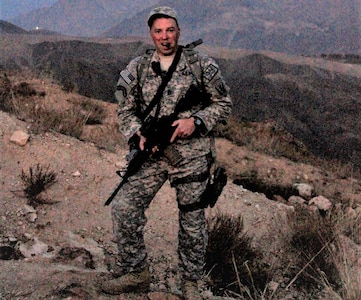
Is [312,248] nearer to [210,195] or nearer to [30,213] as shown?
[210,195]

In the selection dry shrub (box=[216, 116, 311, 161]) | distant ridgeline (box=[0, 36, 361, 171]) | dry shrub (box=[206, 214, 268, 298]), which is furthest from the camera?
distant ridgeline (box=[0, 36, 361, 171])

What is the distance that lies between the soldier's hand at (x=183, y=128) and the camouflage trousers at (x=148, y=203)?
221 mm

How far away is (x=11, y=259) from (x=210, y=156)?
206 cm

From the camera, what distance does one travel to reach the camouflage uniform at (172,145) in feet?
8.78

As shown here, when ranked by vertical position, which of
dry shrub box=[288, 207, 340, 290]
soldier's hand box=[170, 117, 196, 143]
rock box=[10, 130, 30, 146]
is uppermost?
soldier's hand box=[170, 117, 196, 143]

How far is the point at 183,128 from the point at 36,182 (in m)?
2.71

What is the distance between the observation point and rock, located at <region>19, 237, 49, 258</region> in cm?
362

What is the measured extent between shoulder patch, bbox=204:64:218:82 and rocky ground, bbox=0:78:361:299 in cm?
160

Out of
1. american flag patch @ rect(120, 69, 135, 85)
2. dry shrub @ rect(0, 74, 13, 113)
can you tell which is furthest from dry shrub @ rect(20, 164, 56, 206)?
american flag patch @ rect(120, 69, 135, 85)

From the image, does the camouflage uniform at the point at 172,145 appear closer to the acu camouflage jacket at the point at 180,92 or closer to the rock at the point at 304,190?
the acu camouflage jacket at the point at 180,92

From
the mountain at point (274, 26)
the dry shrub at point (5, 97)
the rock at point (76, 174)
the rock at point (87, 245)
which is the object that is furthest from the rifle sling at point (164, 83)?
the mountain at point (274, 26)

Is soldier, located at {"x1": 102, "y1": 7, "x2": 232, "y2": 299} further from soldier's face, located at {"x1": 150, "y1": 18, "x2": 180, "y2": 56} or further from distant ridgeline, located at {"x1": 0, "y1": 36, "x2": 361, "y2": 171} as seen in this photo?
distant ridgeline, located at {"x1": 0, "y1": 36, "x2": 361, "y2": 171}

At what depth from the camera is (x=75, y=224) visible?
4.30 meters

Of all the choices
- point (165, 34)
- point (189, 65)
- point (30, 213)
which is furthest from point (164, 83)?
point (30, 213)
